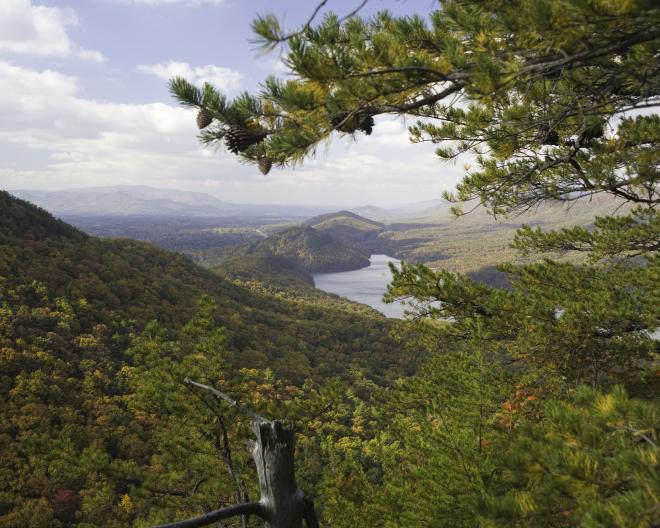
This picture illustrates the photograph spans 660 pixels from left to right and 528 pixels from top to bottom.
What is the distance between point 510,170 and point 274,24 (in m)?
5.21

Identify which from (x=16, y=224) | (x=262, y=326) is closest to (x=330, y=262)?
(x=262, y=326)

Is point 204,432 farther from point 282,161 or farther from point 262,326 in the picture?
point 262,326

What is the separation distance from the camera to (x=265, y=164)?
3.13m

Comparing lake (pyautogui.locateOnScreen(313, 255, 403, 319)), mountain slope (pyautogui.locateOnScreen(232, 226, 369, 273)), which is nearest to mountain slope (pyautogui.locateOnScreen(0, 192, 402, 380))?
lake (pyautogui.locateOnScreen(313, 255, 403, 319))

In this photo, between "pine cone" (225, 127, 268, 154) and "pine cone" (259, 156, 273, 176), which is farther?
"pine cone" (259, 156, 273, 176)

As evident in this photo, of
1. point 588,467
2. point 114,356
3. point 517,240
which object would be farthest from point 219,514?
point 114,356

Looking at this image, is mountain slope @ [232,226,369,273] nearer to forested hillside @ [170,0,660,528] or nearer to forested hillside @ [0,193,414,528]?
forested hillside @ [0,193,414,528]

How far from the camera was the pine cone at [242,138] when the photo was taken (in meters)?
3.02

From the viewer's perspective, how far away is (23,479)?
12625mm

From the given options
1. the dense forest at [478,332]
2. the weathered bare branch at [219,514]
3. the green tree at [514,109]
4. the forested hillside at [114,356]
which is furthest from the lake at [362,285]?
the weathered bare branch at [219,514]

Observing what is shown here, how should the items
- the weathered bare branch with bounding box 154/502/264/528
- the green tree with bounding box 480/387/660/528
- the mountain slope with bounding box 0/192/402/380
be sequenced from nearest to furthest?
the green tree with bounding box 480/387/660/528 → the weathered bare branch with bounding box 154/502/264/528 → the mountain slope with bounding box 0/192/402/380

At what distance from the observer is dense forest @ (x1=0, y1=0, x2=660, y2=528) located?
2078mm

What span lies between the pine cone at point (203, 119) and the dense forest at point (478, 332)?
3 centimetres

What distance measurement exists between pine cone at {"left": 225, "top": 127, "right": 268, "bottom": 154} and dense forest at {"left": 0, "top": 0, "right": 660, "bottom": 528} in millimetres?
17
